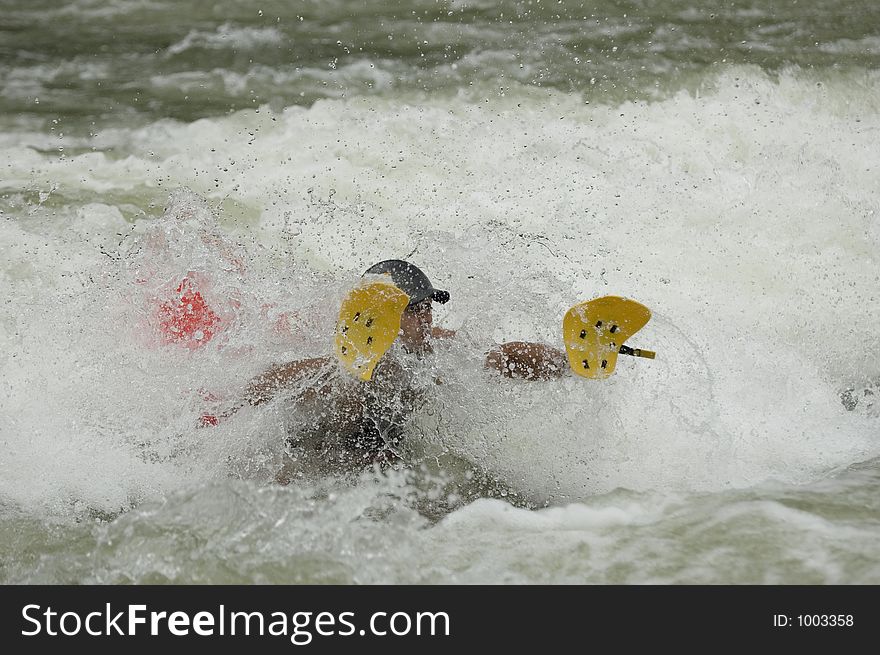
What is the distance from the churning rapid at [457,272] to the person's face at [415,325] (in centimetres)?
20

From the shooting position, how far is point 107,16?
6.87m

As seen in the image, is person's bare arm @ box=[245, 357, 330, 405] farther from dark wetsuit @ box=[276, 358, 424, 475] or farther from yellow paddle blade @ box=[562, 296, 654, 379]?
yellow paddle blade @ box=[562, 296, 654, 379]

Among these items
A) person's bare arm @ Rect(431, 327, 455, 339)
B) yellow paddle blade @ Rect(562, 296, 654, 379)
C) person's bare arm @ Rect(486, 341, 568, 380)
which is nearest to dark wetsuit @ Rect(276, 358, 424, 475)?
person's bare arm @ Rect(431, 327, 455, 339)

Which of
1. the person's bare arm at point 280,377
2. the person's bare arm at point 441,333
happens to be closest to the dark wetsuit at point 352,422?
the person's bare arm at point 280,377

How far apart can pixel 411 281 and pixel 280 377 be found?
0.51m

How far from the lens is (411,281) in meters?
3.01

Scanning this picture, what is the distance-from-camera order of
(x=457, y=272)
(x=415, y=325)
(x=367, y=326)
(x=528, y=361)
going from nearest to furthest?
1. (x=367, y=326)
2. (x=415, y=325)
3. (x=528, y=361)
4. (x=457, y=272)

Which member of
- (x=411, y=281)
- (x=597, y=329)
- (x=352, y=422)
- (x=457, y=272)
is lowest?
(x=352, y=422)

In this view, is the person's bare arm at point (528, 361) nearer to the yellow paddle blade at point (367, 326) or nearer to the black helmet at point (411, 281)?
the black helmet at point (411, 281)

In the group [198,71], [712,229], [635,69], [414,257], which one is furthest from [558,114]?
[198,71]

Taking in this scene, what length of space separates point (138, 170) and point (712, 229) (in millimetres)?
3496

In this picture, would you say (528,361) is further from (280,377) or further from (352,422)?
(280,377)

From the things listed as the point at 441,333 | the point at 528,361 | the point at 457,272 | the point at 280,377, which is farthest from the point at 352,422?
the point at 457,272

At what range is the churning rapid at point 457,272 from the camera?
2506 mm
